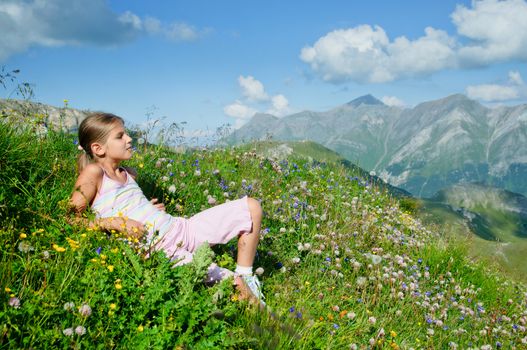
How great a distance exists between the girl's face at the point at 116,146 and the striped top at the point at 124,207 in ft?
0.82

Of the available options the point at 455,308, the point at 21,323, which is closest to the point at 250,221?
the point at 21,323

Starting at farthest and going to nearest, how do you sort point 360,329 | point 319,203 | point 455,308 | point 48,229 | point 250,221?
1. point 319,203
2. point 455,308
3. point 250,221
4. point 360,329
5. point 48,229

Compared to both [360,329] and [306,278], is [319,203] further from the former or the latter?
[360,329]

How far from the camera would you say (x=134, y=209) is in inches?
188

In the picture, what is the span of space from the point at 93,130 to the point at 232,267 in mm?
2190

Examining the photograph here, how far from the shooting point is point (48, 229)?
3.94 metres

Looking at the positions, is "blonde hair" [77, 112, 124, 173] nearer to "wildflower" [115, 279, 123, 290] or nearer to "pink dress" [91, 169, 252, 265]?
"pink dress" [91, 169, 252, 265]

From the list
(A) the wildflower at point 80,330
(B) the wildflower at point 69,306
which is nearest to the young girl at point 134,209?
(B) the wildflower at point 69,306

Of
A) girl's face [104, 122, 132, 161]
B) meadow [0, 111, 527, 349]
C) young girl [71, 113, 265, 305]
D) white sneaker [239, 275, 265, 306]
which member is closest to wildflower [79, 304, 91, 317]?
meadow [0, 111, 527, 349]

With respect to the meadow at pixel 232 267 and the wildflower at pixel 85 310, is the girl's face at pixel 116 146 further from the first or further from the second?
the wildflower at pixel 85 310

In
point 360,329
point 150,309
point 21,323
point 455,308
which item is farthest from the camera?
point 455,308

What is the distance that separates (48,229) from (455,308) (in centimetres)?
525

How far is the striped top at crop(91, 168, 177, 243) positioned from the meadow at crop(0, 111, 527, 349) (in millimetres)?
324

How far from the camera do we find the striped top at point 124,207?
4.63 meters
